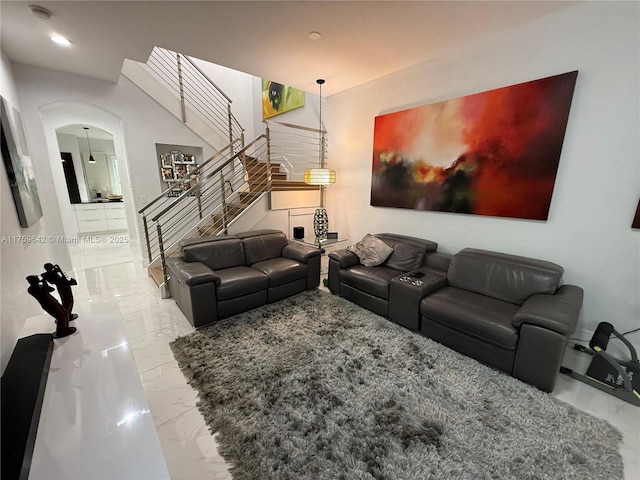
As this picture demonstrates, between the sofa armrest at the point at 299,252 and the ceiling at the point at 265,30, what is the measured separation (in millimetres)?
2262

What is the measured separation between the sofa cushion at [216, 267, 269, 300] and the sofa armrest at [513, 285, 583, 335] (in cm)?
237

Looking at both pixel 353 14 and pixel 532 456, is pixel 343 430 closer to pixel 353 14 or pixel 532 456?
pixel 532 456

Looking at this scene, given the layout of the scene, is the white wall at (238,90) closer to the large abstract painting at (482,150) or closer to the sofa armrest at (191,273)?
the large abstract painting at (482,150)

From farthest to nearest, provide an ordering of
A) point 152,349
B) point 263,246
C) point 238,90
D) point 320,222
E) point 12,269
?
point 238,90 → point 320,222 → point 263,246 → point 152,349 → point 12,269

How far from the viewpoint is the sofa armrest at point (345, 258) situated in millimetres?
3258

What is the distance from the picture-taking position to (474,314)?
212 centimetres

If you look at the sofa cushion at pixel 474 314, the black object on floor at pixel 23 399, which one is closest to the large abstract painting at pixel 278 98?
the sofa cushion at pixel 474 314

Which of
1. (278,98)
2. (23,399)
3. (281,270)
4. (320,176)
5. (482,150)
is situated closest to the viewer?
(23,399)

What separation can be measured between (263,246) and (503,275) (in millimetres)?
2758

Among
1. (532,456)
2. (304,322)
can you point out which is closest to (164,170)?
(304,322)

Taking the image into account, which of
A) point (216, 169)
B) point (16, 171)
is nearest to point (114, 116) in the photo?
point (216, 169)

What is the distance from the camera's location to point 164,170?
489cm

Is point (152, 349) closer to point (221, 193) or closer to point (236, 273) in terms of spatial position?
point (236, 273)

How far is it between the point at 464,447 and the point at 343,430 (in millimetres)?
676
